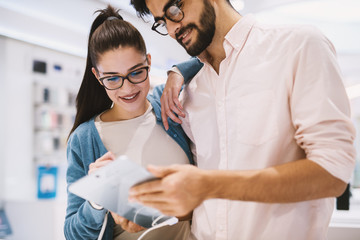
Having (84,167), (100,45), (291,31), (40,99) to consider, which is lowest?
(40,99)

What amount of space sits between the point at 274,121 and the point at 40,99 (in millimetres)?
3367

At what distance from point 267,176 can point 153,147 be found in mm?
678

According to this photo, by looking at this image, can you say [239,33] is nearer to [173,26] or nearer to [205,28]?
[205,28]

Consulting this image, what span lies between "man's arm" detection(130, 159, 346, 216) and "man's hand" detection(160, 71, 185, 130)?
55 centimetres

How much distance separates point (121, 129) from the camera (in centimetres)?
144

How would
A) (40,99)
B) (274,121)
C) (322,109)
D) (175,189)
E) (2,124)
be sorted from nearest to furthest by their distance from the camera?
(175,189)
(322,109)
(274,121)
(2,124)
(40,99)

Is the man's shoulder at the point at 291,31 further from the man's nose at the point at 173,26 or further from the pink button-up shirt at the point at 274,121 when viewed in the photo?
the man's nose at the point at 173,26

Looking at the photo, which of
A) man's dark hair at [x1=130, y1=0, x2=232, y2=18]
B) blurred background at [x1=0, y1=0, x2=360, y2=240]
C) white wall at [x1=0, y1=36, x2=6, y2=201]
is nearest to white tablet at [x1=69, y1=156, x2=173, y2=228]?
man's dark hair at [x1=130, y1=0, x2=232, y2=18]

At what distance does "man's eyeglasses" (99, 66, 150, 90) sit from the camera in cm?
137

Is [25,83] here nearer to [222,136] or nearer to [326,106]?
[222,136]

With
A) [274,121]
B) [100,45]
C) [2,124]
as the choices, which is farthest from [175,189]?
[2,124]

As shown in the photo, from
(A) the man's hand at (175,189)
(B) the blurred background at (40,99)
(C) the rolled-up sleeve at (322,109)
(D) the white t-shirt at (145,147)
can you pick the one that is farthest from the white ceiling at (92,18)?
(A) the man's hand at (175,189)

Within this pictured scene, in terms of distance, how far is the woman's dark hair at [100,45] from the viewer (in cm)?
138

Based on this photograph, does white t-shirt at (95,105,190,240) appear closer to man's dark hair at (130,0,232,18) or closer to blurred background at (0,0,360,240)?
man's dark hair at (130,0,232,18)
